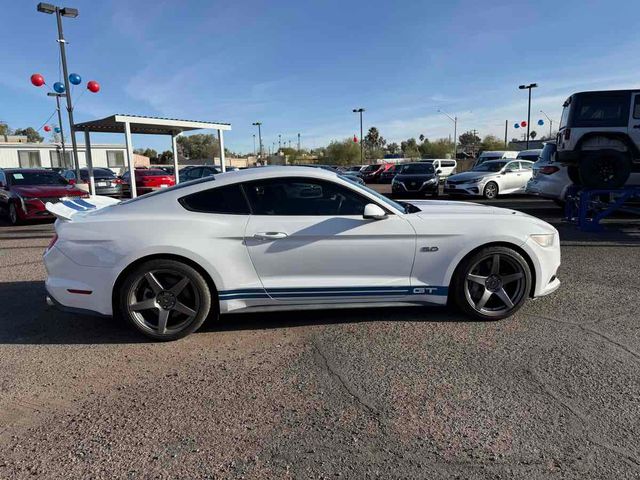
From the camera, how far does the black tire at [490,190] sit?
682 inches

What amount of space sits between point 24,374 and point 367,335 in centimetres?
275

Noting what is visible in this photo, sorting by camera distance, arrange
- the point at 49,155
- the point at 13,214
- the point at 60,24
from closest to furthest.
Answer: the point at 13,214 → the point at 60,24 → the point at 49,155

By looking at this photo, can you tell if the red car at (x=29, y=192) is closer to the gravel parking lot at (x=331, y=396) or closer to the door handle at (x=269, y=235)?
the gravel parking lot at (x=331, y=396)

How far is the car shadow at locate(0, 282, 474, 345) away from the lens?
426 cm

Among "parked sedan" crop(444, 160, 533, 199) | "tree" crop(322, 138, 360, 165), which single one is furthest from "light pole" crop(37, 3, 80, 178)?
"tree" crop(322, 138, 360, 165)

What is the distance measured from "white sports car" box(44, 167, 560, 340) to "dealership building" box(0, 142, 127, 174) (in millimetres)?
38122

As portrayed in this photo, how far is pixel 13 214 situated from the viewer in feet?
39.6

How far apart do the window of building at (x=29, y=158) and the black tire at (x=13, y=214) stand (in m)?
34.8

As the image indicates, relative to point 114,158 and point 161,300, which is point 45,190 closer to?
point 161,300

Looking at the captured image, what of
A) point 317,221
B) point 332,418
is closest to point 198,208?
point 317,221

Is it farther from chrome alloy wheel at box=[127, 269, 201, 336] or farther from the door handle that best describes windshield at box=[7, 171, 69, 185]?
the door handle

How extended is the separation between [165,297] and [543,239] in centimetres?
355

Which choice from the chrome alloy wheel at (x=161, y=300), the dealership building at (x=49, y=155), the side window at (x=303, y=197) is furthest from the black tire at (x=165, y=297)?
the dealership building at (x=49, y=155)

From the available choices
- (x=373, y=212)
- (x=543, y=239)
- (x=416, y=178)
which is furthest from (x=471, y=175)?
(x=373, y=212)
